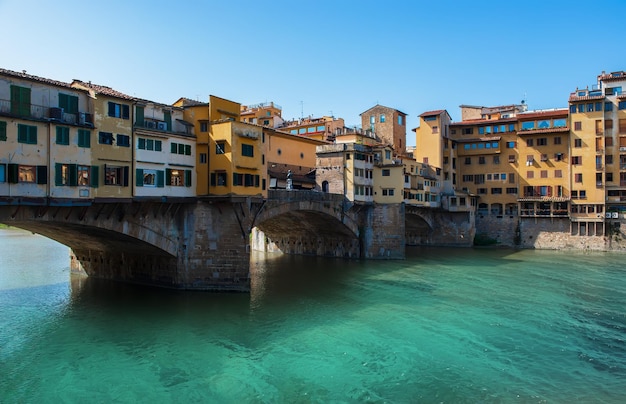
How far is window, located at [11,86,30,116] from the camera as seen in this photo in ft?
75.0

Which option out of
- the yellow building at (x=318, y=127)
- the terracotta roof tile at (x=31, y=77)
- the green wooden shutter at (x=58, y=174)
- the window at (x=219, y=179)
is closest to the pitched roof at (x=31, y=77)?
the terracotta roof tile at (x=31, y=77)

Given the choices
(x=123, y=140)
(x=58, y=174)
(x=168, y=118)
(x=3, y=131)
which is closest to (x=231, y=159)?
(x=168, y=118)

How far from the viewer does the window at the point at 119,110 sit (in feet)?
87.8

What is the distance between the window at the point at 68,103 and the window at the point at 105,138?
1726mm

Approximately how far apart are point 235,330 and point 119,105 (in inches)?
578

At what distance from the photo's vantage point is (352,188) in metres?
47.5

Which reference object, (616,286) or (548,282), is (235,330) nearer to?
(548,282)

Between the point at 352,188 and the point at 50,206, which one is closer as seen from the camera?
the point at 50,206

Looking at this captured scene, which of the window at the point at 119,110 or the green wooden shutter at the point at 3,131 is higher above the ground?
the window at the point at 119,110

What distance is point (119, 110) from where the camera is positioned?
27141 mm

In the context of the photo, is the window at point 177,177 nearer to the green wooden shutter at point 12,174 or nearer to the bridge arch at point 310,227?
the bridge arch at point 310,227

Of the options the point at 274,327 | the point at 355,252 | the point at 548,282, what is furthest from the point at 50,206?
the point at 548,282

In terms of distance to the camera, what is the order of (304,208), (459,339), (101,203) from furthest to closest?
1. (304,208)
2. (101,203)
3. (459,339)

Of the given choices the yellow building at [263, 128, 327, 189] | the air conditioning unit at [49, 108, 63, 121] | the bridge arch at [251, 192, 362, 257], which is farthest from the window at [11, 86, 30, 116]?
the yellow building at [263, 128, 327, 189]
